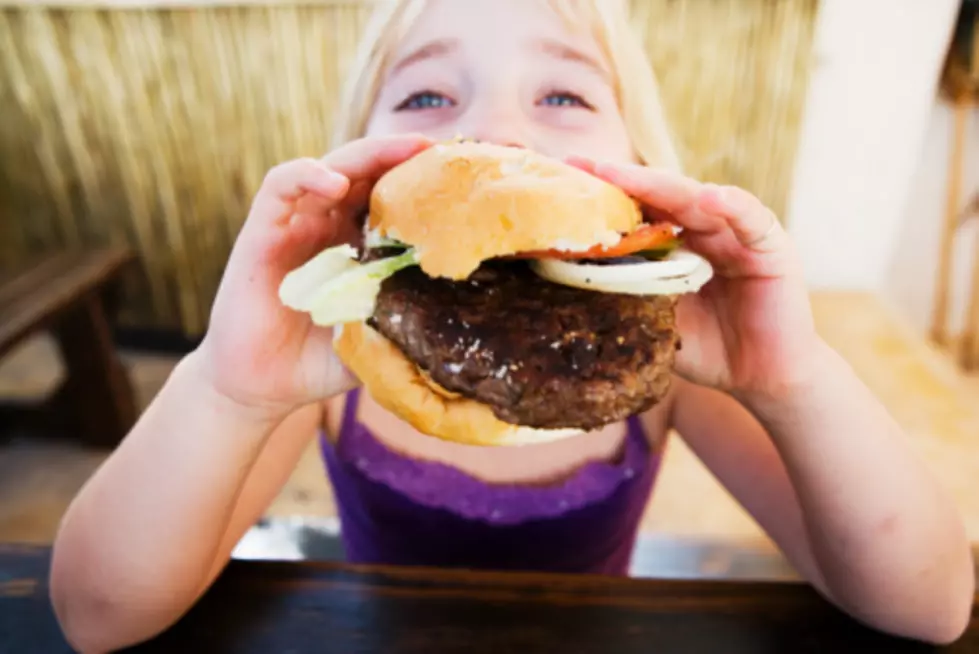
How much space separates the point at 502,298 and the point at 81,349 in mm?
2681

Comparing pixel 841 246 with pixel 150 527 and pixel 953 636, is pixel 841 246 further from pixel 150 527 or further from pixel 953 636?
pixel 150 527

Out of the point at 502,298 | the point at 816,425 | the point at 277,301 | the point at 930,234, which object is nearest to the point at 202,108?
the point at 277,301

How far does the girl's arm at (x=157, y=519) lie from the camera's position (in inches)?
32.0

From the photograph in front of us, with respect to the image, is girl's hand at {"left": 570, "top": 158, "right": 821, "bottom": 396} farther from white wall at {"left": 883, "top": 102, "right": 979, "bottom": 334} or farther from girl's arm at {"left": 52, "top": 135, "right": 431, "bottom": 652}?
white wall at {"left": 883, "top": 102, "right": 979, "bottom": 334}

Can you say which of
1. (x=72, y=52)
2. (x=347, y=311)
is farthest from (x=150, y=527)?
(x=72, y=52)

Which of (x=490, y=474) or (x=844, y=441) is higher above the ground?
(x=844, y=441)

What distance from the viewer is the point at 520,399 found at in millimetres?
776

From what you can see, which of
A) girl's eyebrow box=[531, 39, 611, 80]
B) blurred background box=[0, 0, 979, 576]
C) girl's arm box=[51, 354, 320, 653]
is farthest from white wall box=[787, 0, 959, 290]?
girl's arm box=[51, 354, 320, 653]

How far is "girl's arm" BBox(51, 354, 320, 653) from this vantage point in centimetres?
81

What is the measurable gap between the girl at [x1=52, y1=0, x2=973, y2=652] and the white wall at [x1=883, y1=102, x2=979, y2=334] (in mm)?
3234

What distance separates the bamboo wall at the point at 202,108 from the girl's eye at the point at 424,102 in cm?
222

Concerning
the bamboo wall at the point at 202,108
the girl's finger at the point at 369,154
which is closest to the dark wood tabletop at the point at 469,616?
the girl's finger at the point at 369,154

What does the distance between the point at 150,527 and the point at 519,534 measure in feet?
1.84

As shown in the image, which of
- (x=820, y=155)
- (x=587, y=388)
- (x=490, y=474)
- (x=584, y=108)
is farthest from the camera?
(x=820, y=155)
